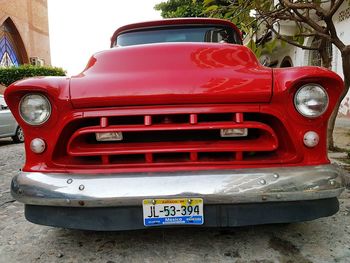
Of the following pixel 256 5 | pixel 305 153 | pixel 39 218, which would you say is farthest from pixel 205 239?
pixel 256 5

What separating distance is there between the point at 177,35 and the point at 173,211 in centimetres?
206

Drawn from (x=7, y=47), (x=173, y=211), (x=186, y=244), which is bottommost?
(x=186, y=244)

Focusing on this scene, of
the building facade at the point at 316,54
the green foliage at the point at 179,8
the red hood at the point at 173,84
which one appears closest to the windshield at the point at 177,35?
the red hood at the point at 173,84

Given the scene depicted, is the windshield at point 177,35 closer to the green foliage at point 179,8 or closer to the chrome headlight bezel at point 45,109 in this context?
the chrome headlight bezel at point 45,109

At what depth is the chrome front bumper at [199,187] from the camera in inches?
75.6

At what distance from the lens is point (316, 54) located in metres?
11.6

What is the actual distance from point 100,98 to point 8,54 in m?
21.9

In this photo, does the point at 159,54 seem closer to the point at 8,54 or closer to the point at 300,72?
the point at 300,72

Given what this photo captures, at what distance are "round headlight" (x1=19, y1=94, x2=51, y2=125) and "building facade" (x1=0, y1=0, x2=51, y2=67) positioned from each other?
20.0 m

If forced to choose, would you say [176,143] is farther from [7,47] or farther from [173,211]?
[7,47]

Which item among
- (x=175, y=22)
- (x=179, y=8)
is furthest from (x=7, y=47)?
(x=175, y=22)

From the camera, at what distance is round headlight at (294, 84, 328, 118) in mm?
2078

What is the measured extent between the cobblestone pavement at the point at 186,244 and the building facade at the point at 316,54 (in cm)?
419

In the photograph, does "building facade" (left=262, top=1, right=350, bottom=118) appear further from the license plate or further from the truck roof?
the license plate
